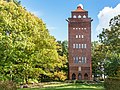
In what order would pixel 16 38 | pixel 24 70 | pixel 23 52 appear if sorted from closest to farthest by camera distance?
1. pixel 16 38
2. pixel 23 52
3. pixel 24 70

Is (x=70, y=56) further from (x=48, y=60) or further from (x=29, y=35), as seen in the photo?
(x=29, y=35)

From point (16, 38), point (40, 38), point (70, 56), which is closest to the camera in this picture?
Result: point (16, 38)

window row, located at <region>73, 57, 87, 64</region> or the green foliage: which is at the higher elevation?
window row, located at <region>73, 57, 87, 64</region>

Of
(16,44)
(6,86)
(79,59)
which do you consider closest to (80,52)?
(79,59)

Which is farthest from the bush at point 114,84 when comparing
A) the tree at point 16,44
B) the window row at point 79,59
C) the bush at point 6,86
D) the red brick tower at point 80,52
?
the window row at point 79,59

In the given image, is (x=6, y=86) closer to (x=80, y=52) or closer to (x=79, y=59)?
(x=79, y=59)

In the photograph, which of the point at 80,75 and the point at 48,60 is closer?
the point at 48,60

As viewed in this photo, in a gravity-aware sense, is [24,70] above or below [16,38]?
below

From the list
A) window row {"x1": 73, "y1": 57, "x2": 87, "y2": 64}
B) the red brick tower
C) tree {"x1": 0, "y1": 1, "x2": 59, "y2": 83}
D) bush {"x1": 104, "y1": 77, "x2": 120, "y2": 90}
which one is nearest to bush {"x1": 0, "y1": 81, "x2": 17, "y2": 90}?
bush {"x1": 104, "y1": 77, "x2": 120, "y2": 90}

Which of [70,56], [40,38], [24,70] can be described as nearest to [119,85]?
[24,70]

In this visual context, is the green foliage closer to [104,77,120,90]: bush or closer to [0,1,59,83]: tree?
[0,1,59,83]: tree

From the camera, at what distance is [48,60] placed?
136ft

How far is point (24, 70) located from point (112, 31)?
34.7 feet

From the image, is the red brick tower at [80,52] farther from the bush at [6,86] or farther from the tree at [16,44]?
the bush at [6,86]
